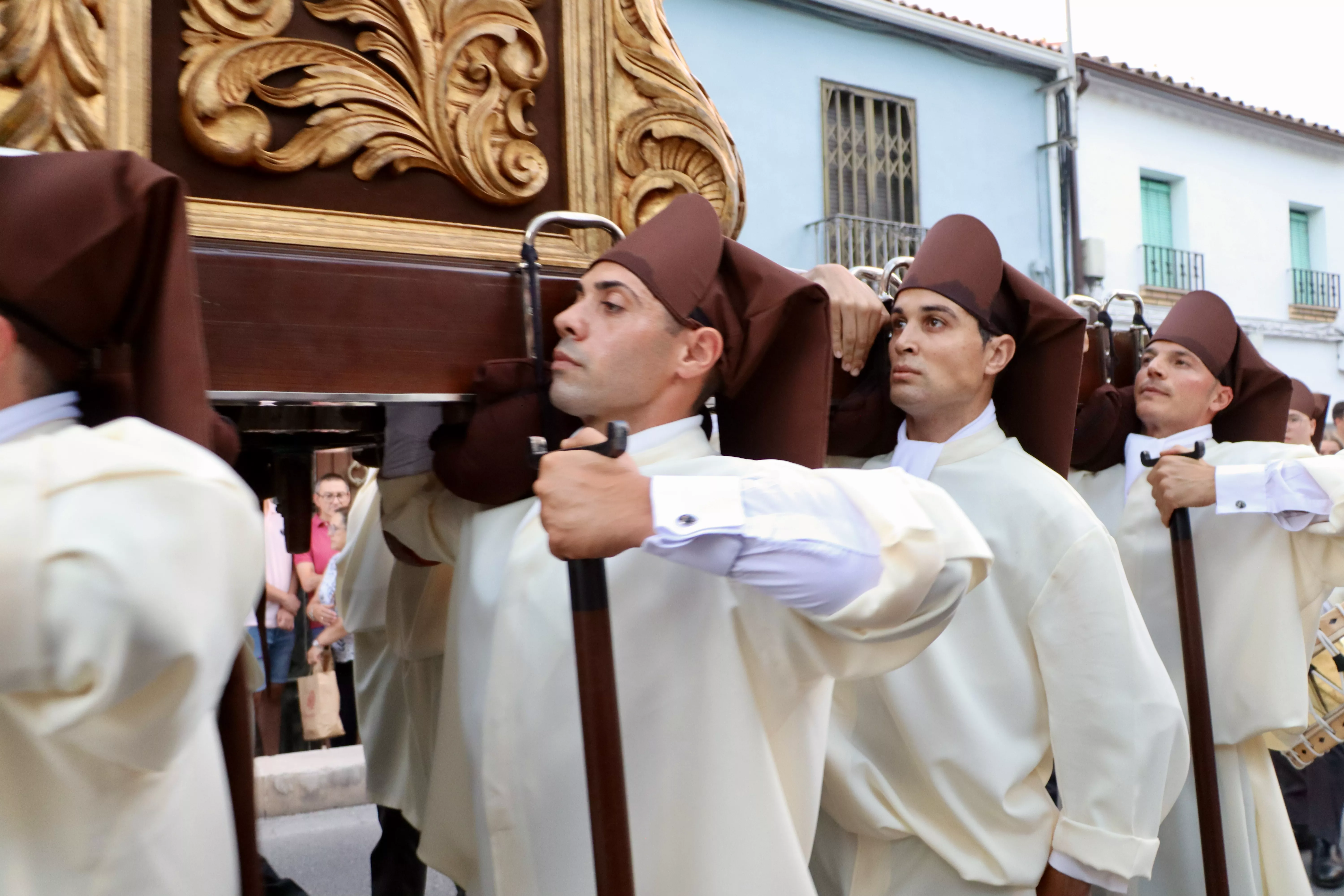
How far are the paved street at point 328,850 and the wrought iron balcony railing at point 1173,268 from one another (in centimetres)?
995

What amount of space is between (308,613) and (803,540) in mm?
4890

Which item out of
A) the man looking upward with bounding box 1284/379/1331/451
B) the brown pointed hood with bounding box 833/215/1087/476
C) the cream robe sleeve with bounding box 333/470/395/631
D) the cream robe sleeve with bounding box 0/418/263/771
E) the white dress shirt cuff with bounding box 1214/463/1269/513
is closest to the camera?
the cream robe sleeve with bounding box 0/418/263/771

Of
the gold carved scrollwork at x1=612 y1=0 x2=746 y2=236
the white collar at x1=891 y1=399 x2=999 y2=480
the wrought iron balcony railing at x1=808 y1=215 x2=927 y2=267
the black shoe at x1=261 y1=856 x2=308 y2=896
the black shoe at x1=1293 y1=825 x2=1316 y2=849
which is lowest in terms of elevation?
the black shoe at x1=1293 y1=825 x2=1316 y2=849

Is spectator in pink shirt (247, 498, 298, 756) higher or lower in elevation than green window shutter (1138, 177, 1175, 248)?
lower

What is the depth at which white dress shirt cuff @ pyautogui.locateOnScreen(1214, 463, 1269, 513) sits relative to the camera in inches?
121

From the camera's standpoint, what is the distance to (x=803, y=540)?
1.56 metres

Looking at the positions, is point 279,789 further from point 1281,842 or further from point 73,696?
point 73,696

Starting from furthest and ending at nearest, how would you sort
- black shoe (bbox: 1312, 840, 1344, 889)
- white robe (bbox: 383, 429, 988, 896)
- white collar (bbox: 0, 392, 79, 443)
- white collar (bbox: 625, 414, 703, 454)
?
black shoe (bbox: 1312, 840, 1344, 889) < white collar (bbox: 625, 414, 703, 454) < white robe (bbox: 383, 429, 988, 896) < white collar (bbox: 0, 392, 79, 443)

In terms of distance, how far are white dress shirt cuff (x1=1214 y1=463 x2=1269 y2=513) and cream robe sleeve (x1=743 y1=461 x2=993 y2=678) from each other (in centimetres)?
167

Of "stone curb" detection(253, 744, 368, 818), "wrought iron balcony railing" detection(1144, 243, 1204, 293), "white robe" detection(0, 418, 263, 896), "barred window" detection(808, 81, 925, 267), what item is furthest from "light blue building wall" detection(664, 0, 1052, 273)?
"white robe" detection(0, 418, 263, 896)

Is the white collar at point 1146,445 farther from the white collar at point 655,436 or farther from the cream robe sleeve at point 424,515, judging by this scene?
the cream robe sleeve at point 424,515

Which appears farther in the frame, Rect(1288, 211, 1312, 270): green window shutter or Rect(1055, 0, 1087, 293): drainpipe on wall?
Rect(1288, 211, 1312, 270): green window shutter

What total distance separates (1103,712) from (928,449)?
68 centimetres

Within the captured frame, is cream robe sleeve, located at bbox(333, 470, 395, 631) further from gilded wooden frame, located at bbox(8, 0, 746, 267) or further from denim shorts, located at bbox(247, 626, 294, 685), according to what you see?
denim shorts, located at bbox(247, 626, 294, 685)
